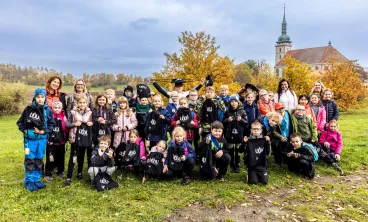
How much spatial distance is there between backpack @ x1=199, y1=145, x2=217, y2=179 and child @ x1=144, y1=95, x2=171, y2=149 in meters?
1.17

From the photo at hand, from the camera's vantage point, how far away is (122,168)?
6.98 meters

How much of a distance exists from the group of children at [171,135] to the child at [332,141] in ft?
0.08

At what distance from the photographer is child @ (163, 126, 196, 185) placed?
6059 millimetres

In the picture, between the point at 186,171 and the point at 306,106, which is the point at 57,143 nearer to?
the point at 186,171

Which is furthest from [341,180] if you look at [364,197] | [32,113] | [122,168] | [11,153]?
[11,153]

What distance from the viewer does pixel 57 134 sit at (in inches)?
236

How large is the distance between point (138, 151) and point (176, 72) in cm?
1439

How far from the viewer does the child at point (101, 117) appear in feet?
20.2

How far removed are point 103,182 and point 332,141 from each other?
6.28m

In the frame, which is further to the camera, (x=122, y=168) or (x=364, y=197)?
(x=122, y=168)

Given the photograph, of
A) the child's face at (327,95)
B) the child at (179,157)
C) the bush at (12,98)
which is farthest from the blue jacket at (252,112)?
the bush at (12,98)

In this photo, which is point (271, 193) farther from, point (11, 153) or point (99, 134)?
point (11, 153)

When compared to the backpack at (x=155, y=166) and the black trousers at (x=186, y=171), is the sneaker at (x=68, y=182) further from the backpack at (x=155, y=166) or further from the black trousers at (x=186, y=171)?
the black trousers at (x=186, y=171)

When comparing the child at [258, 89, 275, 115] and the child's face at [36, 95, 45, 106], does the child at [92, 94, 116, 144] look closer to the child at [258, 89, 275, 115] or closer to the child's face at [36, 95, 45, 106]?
the child's face at [36, 95, 45, 106]
